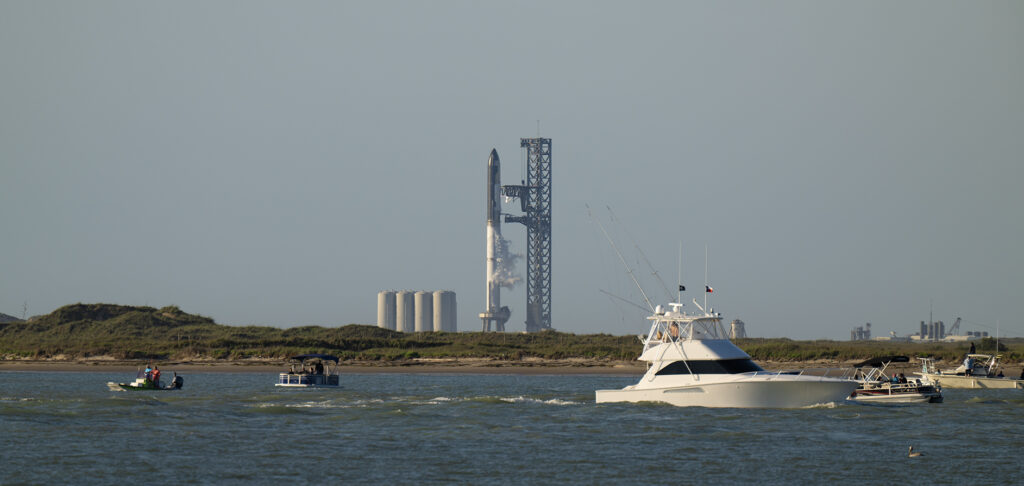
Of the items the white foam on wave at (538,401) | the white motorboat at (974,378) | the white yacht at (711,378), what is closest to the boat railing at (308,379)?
the white foam on wave at (538,401)

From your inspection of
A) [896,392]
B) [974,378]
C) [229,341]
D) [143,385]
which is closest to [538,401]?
[896,392]

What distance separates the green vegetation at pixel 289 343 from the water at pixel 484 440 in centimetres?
3762

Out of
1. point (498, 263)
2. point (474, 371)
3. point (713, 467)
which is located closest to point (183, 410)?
point (713, 467)

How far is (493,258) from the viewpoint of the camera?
566ft

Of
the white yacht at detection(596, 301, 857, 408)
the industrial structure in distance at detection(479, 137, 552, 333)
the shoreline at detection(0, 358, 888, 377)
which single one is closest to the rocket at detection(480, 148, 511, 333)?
the industrial structure in distance at detection(479, 137, 552, 333)

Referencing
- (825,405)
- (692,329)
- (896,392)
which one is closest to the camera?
(692,329)

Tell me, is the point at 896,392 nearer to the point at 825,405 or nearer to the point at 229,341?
the point at 825,405

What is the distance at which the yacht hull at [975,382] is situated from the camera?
63.8 m

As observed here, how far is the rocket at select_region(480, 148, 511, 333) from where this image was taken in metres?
172

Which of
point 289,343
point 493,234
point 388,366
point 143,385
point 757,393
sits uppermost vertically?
point 493,234

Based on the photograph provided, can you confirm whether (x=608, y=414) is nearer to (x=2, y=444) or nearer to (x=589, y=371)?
(x=2, y=444)

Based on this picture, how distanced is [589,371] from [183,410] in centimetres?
4033

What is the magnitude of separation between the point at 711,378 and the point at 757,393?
197cm

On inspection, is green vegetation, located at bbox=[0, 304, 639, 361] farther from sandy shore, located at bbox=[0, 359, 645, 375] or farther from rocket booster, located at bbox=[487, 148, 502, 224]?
rocket booster, located at bbox=[487, 148, 502, 224]
